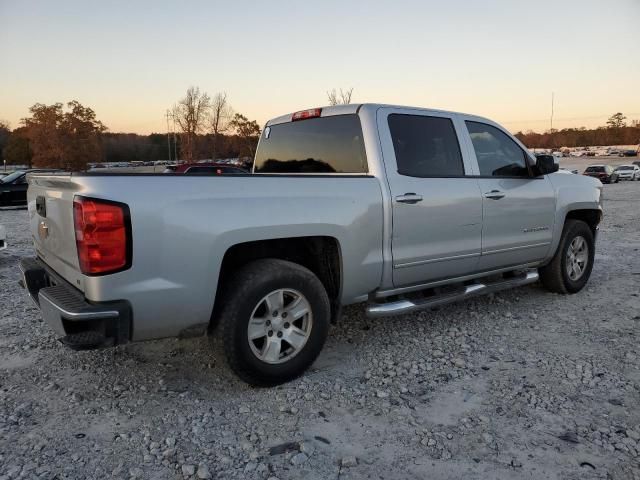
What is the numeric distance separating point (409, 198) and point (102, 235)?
224cm

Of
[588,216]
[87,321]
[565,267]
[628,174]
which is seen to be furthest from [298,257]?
[628,174]

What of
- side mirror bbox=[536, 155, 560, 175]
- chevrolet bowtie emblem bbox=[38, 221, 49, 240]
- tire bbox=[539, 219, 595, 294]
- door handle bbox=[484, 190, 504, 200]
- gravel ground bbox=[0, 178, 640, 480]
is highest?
side mirror bbox=[536, 155, 560, 175]

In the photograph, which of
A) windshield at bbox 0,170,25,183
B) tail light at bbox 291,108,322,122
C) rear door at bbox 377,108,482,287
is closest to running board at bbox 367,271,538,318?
rear door at bbox 377,108,482,287

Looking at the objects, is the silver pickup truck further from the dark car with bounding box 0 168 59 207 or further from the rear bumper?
the dark car with bounding box 0 168 59 207

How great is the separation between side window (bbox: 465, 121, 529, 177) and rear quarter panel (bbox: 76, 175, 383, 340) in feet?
5.76

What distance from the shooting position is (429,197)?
401cm

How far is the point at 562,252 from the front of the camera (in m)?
5.51

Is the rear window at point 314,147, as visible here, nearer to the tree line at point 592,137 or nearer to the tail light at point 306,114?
the tail light at point 306,114

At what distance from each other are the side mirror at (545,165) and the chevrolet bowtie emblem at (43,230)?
435 centimetres

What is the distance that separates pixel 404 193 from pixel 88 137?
6437 centimetres

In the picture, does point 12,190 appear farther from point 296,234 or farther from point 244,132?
point 244,132

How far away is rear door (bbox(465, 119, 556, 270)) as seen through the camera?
4602 millimetres

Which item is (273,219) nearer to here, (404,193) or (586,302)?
(404,193)

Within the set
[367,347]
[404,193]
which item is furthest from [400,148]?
[367,347]
